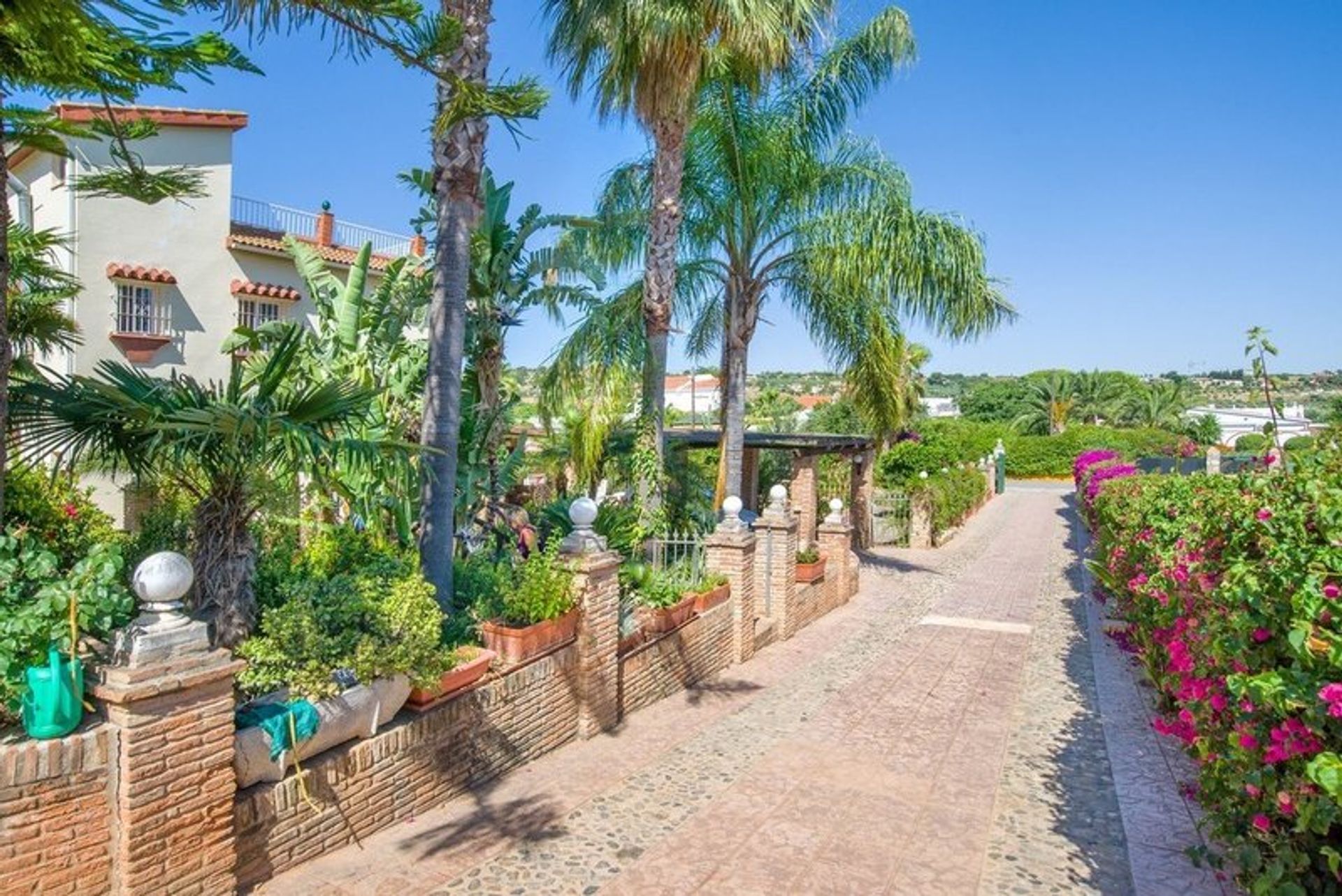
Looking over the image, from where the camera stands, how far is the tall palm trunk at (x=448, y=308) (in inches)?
286

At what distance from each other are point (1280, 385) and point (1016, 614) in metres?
9.52

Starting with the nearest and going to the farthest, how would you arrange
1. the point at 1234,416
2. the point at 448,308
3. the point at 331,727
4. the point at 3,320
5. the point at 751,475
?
the point at 3,320
the point at 331,727
the point at 448,308
the point at 751,475
the point at 1234,416

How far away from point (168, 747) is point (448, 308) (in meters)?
4.18

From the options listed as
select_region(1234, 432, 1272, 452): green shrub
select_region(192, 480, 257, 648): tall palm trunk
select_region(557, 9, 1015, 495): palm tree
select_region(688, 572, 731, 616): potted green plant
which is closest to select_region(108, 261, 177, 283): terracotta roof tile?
select_region(557, 9, 1015, 495): palm tree

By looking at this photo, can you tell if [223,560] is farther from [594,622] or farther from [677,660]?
[677,660]

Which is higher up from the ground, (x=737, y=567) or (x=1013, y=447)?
(x=1013, y=447)

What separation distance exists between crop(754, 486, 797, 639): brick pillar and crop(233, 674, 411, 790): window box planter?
6.72 metres

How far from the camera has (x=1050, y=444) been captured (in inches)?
1914

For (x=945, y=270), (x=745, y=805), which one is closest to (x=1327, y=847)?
(x=745, y=805)

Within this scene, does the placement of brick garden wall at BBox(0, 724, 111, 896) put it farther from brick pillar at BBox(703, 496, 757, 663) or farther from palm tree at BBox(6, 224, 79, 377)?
brick pillar at BBox(703, 496, 757, 663)

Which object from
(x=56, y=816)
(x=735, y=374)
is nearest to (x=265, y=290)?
(x=735, y=374)

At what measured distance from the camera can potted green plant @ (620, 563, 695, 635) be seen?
8.77 metres

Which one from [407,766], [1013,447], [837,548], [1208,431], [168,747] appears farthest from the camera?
[1013,447]

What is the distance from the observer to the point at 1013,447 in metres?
49.7
